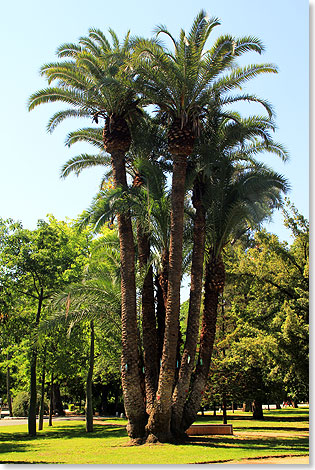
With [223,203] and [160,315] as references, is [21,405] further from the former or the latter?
[223,203]

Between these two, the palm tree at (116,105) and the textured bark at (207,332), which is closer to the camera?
the palm tree at (116,105)

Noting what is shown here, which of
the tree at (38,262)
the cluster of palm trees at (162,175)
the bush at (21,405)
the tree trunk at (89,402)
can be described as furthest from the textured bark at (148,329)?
the bush at (21,405)

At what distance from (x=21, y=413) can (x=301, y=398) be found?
29203 millimetres

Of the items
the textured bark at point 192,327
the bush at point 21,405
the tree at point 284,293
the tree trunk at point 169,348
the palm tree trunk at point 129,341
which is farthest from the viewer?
the bush at point 21,405

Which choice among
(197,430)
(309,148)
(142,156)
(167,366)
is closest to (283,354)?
(197,430)

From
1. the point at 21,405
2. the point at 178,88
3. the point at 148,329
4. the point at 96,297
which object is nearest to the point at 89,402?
the point at 96,297

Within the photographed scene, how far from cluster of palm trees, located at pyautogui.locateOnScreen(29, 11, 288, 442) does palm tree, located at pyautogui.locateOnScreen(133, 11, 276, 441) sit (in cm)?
3

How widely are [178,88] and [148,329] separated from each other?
8.26 m

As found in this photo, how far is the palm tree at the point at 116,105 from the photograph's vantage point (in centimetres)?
1659

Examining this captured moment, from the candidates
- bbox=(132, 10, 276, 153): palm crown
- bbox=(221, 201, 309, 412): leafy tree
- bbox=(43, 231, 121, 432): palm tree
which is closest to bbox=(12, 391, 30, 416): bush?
bbox=(43, 231, 121, 432): palm tree

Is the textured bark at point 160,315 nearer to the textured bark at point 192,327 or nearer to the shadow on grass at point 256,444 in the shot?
the textured bark at point 192,327

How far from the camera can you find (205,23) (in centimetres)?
1602

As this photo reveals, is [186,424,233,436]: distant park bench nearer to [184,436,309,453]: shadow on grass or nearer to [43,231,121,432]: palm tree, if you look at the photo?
[184,436,309,453]: shadow on grass

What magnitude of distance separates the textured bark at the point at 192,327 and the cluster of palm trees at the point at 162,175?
0.12 feet
